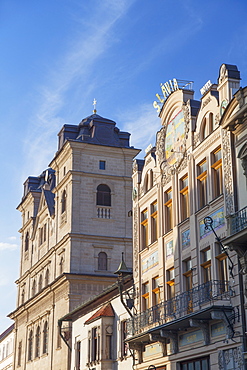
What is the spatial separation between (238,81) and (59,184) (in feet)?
114

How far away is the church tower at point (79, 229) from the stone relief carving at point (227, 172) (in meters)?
28.4

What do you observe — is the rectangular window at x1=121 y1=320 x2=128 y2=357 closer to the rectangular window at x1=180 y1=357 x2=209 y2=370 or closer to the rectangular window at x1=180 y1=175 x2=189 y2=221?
the rectangular window at x1=180 y1=357 x2=209 y2=370

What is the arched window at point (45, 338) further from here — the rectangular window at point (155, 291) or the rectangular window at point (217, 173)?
the rectangular window at point (217, 173)

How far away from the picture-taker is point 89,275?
170ft

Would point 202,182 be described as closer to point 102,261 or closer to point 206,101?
point 206,101

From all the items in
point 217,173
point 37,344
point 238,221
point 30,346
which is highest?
point 217,173

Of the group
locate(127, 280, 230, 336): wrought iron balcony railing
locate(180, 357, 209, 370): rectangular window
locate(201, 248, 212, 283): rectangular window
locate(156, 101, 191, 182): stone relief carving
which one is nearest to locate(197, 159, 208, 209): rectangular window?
locate(156, 101, 191, 182): stone relief carving

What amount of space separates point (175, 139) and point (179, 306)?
837cm

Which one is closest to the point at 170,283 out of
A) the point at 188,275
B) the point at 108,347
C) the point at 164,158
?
the point at 188,275

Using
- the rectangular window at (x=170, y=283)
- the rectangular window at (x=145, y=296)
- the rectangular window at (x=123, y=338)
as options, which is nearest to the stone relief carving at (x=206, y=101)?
the rectangular window at (x=170, y=283)

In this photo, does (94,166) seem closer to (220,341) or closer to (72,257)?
(72,257)

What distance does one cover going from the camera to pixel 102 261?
53.9 meters

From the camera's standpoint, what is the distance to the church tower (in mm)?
52125

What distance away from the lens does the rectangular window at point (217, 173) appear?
2559 cm
